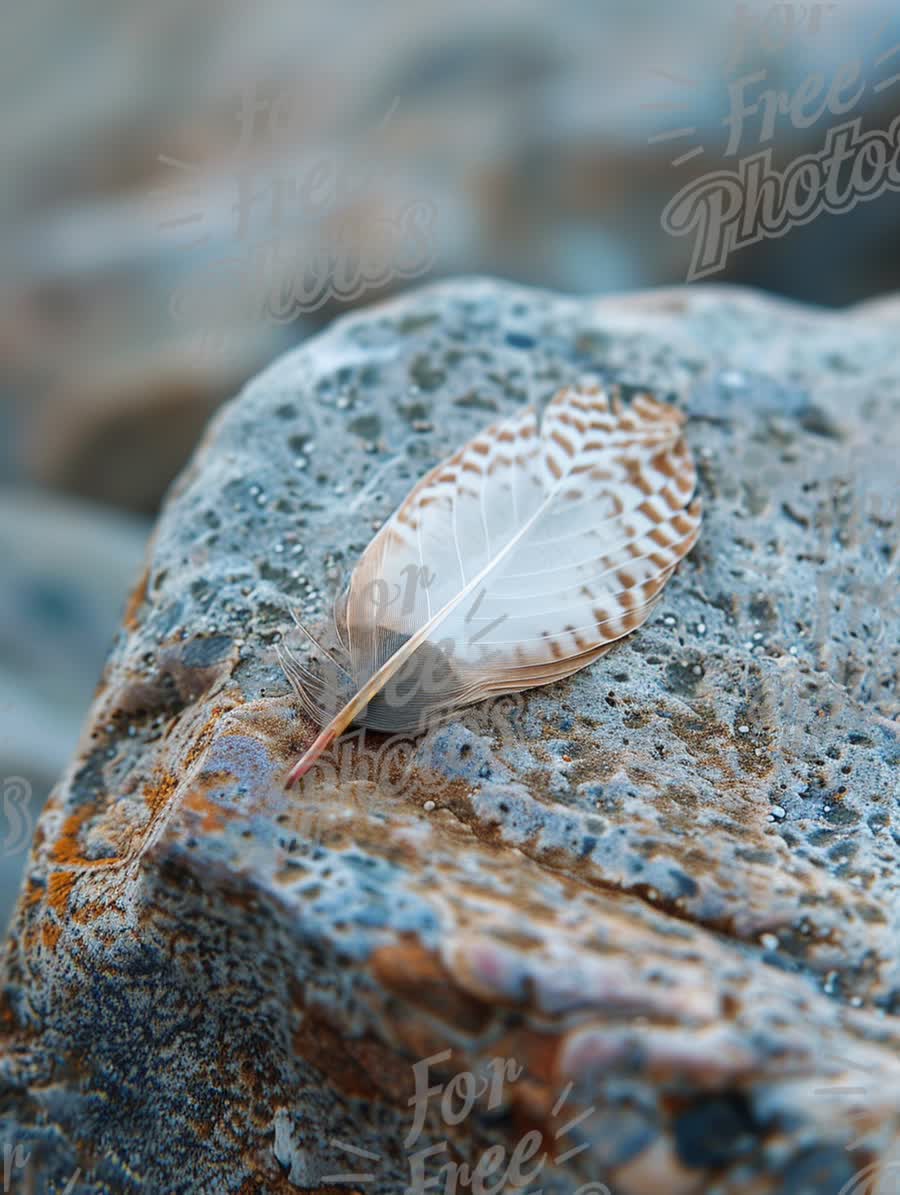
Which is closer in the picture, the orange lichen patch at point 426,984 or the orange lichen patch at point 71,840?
the orange lichen patch at point 426,984

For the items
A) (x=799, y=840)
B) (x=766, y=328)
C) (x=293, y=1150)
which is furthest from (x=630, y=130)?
(x=293, y=1150)

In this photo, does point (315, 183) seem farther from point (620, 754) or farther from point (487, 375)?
point (620, 754)

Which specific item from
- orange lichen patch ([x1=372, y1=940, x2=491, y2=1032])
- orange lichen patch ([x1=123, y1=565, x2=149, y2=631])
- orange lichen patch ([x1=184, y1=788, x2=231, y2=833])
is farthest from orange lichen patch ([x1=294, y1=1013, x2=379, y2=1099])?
orange lichen patch ([x1=123, y1=565, x2=149, y2=631])

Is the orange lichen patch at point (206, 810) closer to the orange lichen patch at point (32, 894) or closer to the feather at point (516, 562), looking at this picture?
the feather at point (516, 562)

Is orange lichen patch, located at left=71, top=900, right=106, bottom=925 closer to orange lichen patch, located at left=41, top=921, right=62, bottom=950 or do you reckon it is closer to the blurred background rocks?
Result: orange lichen patch, located at left=41, top=921, right=62, bottom=950

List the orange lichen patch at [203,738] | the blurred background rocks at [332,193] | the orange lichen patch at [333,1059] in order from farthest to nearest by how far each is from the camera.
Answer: the blurred background rocks at [332,193], the orange lichen patch at [203,738], the orange lichen patch at [333,1059]

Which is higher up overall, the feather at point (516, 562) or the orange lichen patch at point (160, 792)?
the feather at point (516, 562)

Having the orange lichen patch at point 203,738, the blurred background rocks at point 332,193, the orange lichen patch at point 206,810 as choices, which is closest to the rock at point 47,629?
the blurred background rocks at point 332,193
